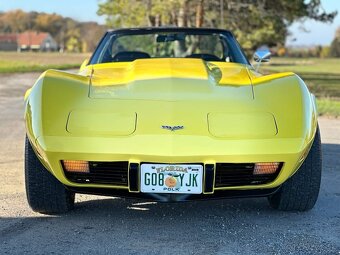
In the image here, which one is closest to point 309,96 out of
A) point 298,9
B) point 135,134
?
point 135,134

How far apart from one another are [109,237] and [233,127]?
101 centimetres

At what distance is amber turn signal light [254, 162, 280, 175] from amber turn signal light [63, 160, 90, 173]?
1.03 metres

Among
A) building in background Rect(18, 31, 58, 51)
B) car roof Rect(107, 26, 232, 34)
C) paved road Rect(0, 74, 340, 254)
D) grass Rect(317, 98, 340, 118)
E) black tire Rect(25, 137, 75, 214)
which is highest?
car roof Rect(107, 26, 232, 34)

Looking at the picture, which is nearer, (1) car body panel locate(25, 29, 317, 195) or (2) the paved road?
(2) the paved road

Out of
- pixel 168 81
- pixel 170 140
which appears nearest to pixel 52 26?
pixel 168 81

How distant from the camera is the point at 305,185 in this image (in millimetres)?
3643

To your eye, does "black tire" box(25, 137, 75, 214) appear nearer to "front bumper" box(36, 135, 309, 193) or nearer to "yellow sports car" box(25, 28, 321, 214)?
"yellow sports car" box(25, 28, 321, 214)

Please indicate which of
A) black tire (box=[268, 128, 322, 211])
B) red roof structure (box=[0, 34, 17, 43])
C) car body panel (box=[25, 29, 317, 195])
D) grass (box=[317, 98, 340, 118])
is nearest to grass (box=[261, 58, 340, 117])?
grass (box=[317, 98, 340, 118])

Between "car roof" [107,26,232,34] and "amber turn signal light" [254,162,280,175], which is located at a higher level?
"car roof" [107,26,232,34]

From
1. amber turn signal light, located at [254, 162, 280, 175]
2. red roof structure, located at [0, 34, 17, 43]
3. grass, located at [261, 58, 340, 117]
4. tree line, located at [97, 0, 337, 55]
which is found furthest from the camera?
red roof structure, located at [0, 34, 17, 43]

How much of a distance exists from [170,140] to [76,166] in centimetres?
60

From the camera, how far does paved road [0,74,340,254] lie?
3061 mm

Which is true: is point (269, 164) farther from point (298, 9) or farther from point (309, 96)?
point (298, 9)

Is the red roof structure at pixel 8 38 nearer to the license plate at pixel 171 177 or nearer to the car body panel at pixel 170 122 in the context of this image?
the car body panel at pixel 170 122
